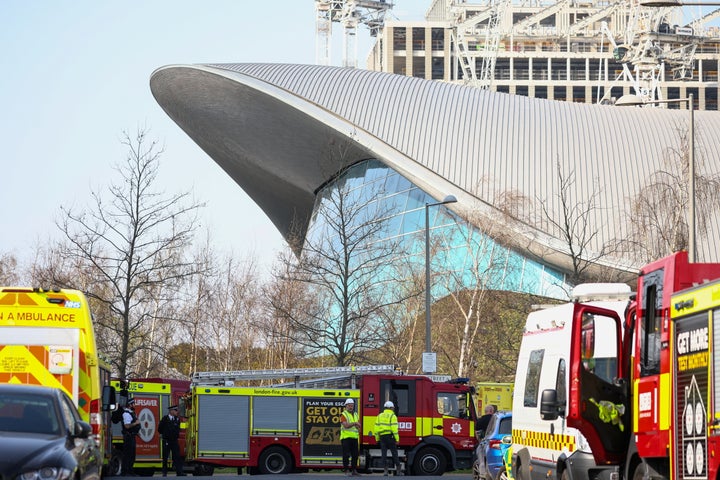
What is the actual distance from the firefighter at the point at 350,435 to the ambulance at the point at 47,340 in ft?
37.8

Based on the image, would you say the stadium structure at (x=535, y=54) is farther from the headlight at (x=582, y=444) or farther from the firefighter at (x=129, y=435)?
the headlight at (x=582, y=444)

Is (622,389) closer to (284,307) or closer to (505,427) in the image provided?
(505,427)

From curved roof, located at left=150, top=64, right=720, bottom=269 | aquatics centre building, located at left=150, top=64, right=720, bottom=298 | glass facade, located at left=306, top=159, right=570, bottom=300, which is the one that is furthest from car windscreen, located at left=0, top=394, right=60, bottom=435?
curved roof, located at left=150, top=64, right=720, bottom=269

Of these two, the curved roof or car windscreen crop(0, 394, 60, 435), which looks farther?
the curved roof

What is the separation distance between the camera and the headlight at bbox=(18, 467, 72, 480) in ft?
33.6

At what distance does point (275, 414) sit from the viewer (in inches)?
1164

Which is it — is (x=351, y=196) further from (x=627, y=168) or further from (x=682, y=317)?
(x=682, y=317)

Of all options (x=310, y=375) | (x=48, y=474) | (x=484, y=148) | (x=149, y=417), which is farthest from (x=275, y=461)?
(x=484, y=148)

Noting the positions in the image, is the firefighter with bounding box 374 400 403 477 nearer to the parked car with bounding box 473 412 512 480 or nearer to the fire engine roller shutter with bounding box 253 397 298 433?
the fire engine roller shutter with bounding box 253 397 298 433

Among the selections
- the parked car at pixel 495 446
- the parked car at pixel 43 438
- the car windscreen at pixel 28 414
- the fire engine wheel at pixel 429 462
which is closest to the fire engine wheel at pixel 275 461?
the fire engine wheel at pixel 429 462

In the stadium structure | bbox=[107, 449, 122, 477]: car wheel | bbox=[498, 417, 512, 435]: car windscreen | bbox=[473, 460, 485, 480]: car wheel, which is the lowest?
bbox=[107, 449, 122, 477]: car wheel

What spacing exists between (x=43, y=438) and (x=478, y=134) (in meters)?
48.7

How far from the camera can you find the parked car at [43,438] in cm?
1032

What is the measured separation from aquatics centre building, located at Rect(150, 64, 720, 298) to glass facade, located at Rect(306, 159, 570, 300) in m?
0.10
